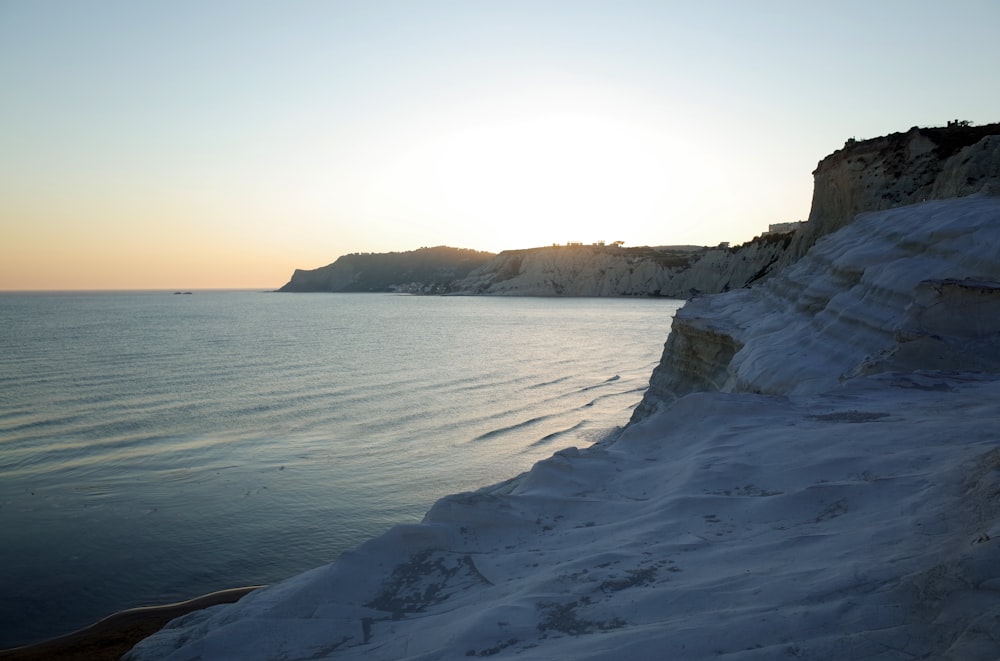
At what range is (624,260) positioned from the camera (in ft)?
411

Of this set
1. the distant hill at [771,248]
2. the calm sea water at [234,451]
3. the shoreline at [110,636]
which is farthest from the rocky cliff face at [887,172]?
the shoreline at [110,636]

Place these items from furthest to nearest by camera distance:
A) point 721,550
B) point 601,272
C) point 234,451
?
point 601,272
point 234,451
point 721,550

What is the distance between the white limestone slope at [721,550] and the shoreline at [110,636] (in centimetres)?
392

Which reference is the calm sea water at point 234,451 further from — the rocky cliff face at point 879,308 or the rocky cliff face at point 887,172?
the rocky cliff face at point 887,172

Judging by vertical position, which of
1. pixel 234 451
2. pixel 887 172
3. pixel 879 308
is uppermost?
pixel 887 172

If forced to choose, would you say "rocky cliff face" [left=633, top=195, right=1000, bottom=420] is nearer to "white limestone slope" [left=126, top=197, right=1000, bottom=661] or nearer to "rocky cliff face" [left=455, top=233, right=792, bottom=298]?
"white limestone slope" [left=126, top=197, right=1000, bottom=661]

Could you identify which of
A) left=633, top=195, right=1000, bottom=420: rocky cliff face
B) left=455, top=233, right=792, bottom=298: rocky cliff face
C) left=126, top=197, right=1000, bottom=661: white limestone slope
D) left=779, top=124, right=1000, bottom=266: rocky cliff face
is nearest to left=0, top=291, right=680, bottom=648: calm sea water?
left=126, top=197, right=1000, bottom=661: white limestone slope

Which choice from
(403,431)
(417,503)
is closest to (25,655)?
(417,503)

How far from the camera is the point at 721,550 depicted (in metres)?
3.76

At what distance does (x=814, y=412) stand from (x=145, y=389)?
80.2 feet

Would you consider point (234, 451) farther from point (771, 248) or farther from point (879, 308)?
point (771, 248)

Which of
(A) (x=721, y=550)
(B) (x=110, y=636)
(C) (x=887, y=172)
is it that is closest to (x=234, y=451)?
(B) (x=110, y=636)

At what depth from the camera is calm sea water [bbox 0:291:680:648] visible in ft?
31.7

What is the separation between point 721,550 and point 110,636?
301 inches
